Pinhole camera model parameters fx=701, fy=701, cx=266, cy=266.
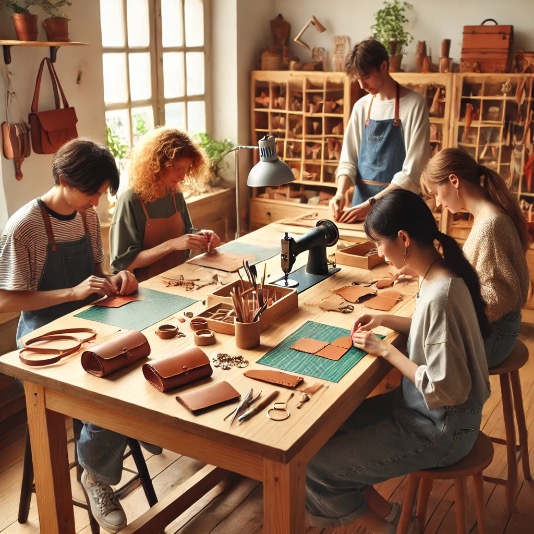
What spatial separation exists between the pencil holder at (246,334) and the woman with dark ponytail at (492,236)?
92 cm

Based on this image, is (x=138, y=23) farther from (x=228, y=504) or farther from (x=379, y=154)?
(x=228, y=504)

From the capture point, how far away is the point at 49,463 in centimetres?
249

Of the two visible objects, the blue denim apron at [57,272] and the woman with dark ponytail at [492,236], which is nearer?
the woman with dark ponytail at [492,236]

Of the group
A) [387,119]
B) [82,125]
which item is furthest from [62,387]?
[387,119]

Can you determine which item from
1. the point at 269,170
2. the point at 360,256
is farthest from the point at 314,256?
the point at 269,170

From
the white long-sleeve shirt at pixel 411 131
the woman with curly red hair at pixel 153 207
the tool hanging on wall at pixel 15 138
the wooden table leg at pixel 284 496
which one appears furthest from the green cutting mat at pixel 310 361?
the tool hanging on wall at pixel 15 138

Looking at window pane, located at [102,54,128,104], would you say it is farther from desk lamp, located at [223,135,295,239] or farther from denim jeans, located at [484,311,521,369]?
denim jeans, located at [484,311,521,369]

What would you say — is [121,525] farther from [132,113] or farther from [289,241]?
[132,113]

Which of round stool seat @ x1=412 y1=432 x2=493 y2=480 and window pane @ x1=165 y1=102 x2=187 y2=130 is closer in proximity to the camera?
round stool seat @ x1=412 y1=432 x2=493 y2=480

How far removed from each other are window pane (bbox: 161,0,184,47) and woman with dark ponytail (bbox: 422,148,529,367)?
305 centimetres

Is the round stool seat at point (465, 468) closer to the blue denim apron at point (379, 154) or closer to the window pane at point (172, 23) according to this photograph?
the blue denim apron at point (379, 154)

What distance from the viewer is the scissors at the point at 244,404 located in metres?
2.03

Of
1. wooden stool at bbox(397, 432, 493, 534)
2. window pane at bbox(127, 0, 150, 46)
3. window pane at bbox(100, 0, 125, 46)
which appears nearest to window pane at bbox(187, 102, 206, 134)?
window pane at bbox(127, 0, 150, 46)

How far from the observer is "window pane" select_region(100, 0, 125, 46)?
464cm
